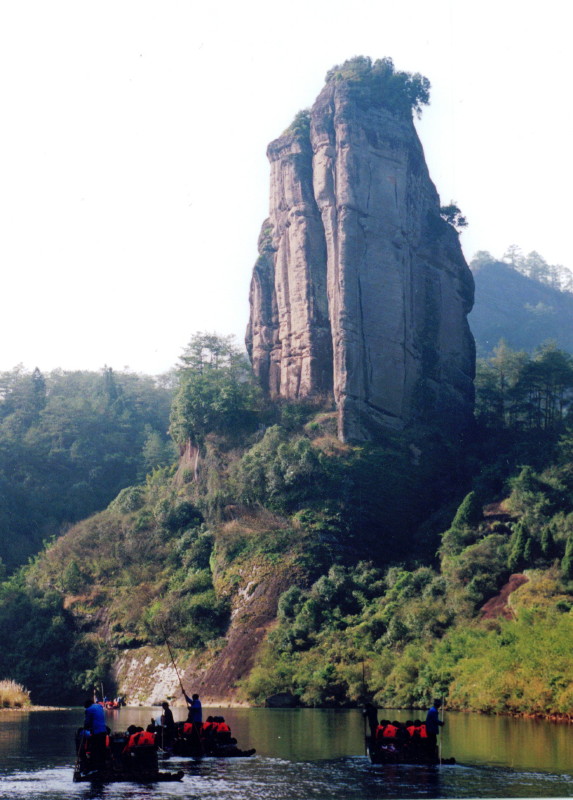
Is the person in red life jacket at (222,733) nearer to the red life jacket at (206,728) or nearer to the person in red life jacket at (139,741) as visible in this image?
the red life jacket at (206,728)

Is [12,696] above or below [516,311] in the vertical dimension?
below

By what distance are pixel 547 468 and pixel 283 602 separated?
20.3 m

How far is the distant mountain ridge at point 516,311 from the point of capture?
5989 inches

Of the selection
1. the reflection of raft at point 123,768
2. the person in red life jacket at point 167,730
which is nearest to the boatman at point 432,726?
the reflection of raft at point 123,768

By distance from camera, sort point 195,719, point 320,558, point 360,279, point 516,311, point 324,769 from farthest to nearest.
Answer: point 516,311 → point 360,279 → point 320,558 → point 195,719 → point 324,769

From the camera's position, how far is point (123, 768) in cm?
2380

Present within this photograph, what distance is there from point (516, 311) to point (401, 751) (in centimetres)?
13958

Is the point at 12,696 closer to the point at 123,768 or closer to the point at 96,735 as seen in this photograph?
the point at 96,735

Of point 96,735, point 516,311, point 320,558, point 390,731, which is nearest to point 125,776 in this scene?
point 96,735

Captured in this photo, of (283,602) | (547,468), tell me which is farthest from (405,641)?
(547,468)

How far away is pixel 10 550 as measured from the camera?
3406 inches

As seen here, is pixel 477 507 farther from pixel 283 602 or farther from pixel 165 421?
pixel 165 421

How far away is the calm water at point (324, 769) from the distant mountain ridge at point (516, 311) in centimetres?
11474

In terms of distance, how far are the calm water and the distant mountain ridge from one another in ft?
376
